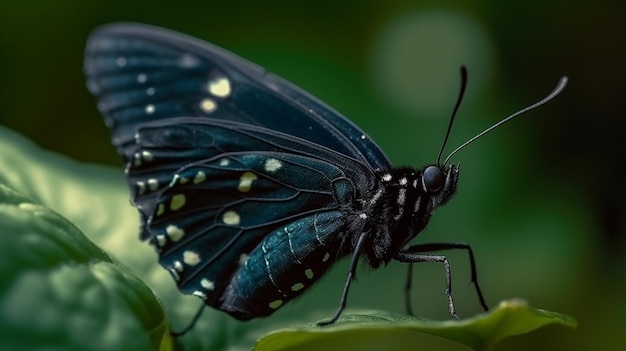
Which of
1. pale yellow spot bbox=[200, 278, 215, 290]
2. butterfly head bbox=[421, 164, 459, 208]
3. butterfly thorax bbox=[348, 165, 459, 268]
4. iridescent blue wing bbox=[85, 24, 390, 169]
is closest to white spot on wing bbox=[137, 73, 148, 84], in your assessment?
iridescent blue wing bbox=[85, 24, 390, 169]

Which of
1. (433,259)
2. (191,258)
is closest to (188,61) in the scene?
(191,258)

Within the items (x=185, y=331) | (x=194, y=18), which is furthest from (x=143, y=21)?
(x=185, y=331)

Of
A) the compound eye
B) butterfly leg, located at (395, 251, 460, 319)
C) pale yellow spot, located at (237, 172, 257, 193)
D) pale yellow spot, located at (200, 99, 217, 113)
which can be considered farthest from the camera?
pale yellow spot, located at (200, 99, 217, 113)

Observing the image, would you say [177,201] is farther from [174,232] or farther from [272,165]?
[272,165]

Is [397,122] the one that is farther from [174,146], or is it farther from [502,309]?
[502,309]

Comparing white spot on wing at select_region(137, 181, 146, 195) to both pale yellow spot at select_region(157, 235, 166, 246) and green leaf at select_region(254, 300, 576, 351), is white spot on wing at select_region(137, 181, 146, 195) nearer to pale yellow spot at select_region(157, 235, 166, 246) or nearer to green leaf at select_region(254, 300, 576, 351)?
pale yellow spot at select_region(157, 235, 166, 246)

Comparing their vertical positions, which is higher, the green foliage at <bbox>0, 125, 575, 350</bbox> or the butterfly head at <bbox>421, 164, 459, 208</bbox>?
the butterfly head at <bbox>421, 164, 459, 208</bbox>

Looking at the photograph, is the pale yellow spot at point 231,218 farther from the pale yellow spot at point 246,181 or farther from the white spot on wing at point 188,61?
A: the white spot on wing at point 188,61
